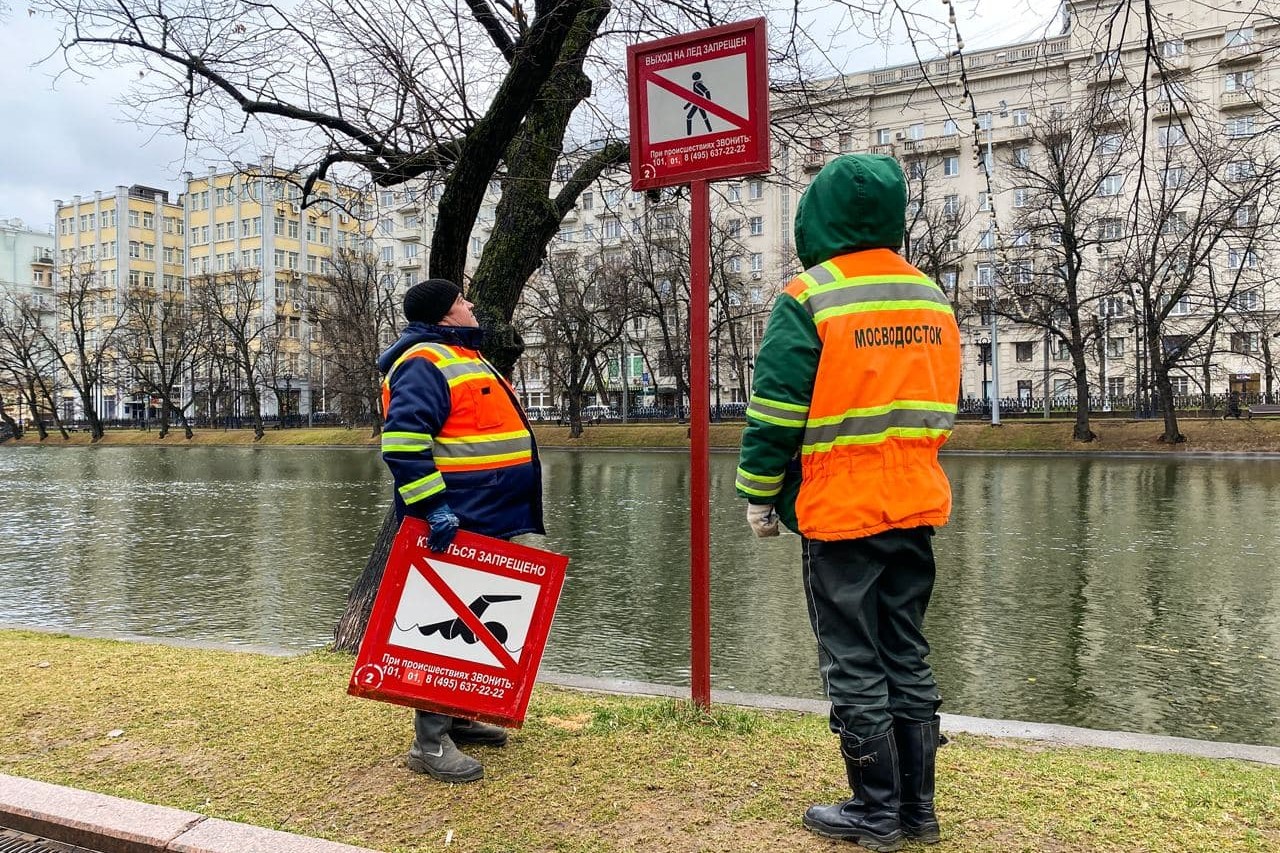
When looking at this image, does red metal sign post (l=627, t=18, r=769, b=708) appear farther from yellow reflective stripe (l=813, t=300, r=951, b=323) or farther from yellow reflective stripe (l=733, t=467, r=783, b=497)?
yellow reflective stripe (l=813, t=300, r=951, b=323)

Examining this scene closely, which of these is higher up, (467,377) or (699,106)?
(699,106)

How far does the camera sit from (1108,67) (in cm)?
496

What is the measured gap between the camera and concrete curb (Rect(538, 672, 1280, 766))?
12.7 feet

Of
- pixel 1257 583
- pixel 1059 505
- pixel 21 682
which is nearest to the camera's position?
pixel 21 682

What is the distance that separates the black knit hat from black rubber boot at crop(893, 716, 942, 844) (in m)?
2.38

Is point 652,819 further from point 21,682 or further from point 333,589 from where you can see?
point 333,589

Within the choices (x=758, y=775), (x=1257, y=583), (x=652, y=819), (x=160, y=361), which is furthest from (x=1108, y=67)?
(x=160, y=361)

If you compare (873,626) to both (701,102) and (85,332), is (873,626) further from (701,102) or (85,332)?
(85,332)

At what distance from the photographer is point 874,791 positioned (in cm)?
277

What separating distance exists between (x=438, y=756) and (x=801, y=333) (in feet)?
7.16

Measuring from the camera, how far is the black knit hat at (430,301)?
3608 millimetres

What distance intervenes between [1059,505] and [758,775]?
14.8m

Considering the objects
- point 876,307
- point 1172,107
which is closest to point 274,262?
point 1172,107

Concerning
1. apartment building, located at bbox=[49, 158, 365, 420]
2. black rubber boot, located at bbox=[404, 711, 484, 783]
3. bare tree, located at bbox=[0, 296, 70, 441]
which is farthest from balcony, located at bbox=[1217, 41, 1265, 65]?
bare tree, located at bbox=[0, 296, 70, 441]
